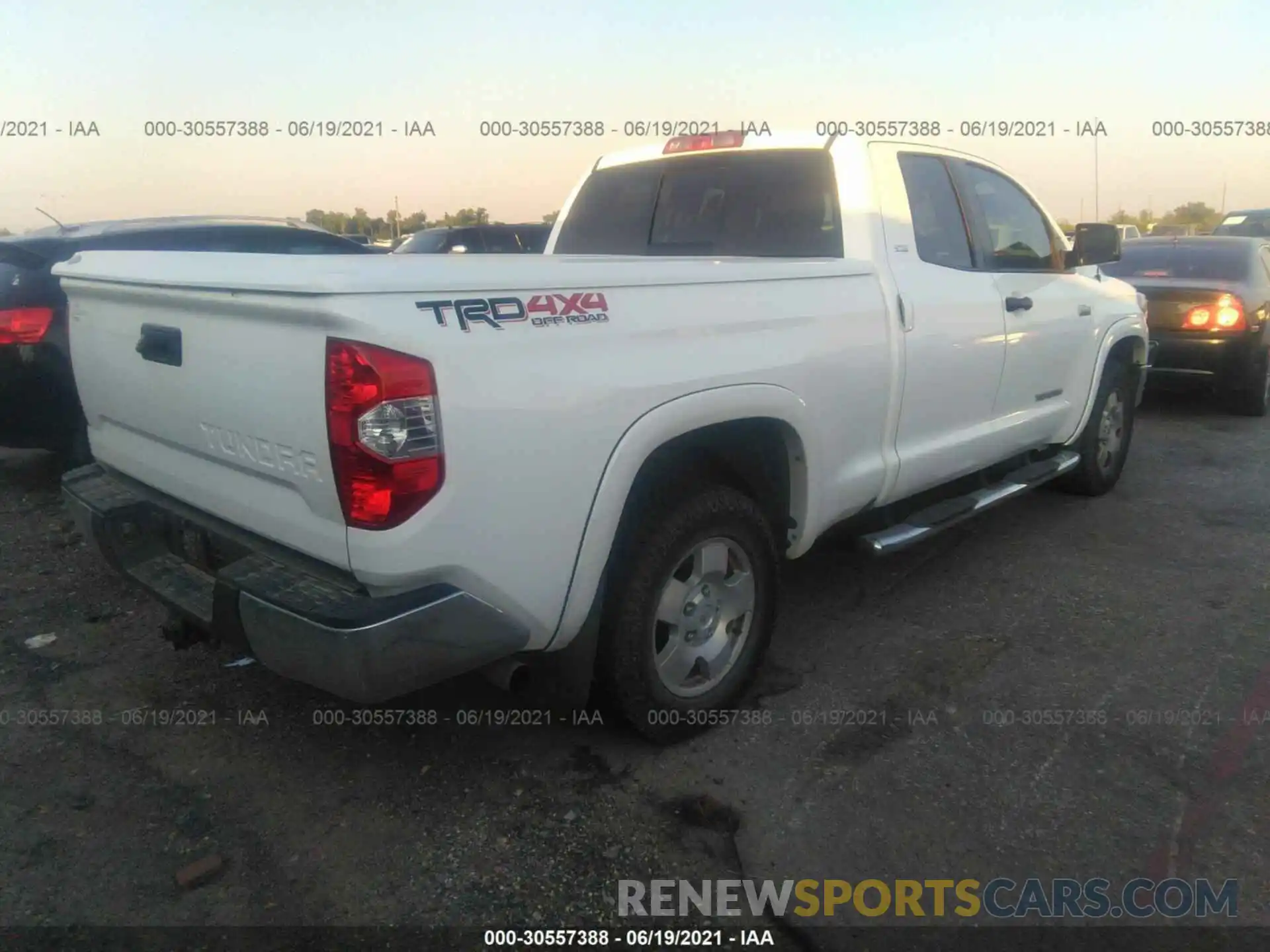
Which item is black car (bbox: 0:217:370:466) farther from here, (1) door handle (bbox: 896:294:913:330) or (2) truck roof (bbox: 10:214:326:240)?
(1) door handle (bbox: 896:294:913:330)

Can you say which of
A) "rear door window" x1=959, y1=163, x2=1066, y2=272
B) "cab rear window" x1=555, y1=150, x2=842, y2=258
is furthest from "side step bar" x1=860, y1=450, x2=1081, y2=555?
"cab rear window" x1=555, y1=150, x2=842, y2=258

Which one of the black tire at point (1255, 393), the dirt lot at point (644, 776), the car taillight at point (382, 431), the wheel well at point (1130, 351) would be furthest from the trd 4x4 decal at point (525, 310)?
the black tire at point (1255, 393)

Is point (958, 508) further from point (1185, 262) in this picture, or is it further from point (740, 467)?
point (1185, 262)

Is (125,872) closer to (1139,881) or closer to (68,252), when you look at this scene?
(1139,881)

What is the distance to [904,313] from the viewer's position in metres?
3.54

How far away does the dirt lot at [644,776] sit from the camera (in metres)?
2.48

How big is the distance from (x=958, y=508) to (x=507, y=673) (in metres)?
2.24

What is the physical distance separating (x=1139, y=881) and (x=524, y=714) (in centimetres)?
185

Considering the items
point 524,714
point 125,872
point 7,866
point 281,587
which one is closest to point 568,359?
point 281,587

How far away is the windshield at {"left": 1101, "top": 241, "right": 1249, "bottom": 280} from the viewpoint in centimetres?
836

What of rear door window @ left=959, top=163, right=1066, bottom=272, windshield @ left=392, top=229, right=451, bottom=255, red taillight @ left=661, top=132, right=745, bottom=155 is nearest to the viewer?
red taillight @ left=661, top=132, right=745, bottom=155

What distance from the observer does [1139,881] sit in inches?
98.0

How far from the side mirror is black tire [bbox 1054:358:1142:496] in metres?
0.75

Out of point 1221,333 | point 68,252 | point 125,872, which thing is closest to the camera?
point 125,872
